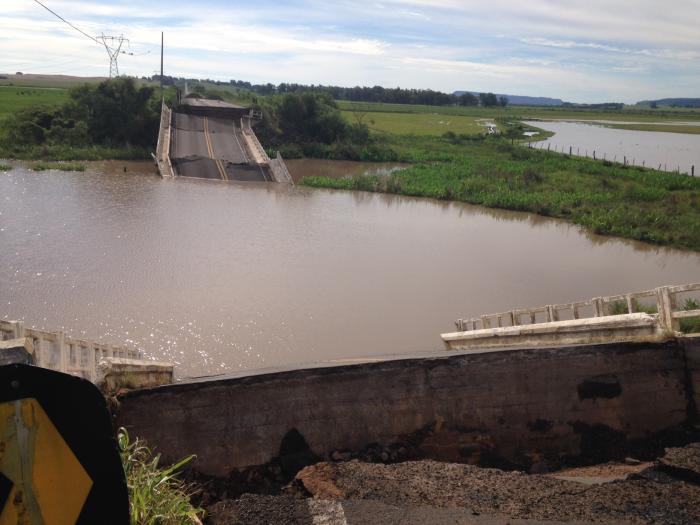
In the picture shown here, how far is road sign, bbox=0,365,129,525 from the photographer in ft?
6.48

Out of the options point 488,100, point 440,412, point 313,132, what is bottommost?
point 440,412

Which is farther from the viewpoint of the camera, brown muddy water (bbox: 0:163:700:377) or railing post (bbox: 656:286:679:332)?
brown muddy water (bbox: 0:163:700:377)

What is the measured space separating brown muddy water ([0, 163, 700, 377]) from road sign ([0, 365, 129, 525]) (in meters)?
9.97

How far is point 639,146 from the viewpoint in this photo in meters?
63.1

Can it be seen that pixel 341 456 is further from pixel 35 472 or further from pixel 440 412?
pixel 35 472

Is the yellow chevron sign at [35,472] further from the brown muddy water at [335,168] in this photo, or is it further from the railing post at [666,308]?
the brown muddy water at [335,168]

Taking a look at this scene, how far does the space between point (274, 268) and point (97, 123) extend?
27.9m

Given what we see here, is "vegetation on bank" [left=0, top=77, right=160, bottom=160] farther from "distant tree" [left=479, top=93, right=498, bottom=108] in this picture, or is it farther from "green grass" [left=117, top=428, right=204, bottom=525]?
"distant tree" [left=479, top=93, right=498, bottom=108]

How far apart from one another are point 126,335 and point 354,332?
15.7 ft

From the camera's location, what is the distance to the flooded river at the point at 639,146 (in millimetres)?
49156

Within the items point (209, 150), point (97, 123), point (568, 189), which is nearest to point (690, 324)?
point (568, 189)

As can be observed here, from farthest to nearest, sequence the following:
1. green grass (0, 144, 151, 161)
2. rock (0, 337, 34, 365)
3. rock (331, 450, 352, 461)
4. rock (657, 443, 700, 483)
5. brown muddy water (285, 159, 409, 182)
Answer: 1. brown muddy water (285, 159, 409, 182)
2. green grass (0, 144, 151, 161)
3. rock (331, 450, 352, 461)
4. rock (657, 443, 700, 483)
5. rock (0, 337, 34, 365)

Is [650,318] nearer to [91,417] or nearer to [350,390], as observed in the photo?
[350,390]

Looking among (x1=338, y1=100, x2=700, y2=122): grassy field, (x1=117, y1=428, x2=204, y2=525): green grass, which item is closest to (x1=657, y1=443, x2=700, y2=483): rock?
(x1=117, y1=428, x2=204, y2=525): green grass
